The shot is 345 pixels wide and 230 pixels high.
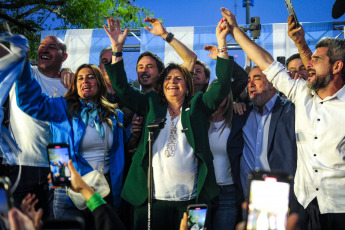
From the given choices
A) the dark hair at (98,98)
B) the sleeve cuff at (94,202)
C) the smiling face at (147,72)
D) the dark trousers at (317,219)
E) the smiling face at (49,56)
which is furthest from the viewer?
the smiling face at (147,72)

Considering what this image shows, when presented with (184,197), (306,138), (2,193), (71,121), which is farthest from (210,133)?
(2,193)

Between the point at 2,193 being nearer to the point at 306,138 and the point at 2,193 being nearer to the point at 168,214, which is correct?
the point at 168,214

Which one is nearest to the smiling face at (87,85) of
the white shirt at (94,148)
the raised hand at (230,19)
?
the white shirt at (94,148)

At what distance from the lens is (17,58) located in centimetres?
262

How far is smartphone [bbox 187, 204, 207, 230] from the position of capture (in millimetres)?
2883

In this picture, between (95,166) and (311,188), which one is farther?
(95,166)

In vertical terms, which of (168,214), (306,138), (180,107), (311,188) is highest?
(180,107)

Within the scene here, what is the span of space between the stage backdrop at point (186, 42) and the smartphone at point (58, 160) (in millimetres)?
7363

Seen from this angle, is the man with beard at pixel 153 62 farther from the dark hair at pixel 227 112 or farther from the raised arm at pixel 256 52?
the raised arm at pixel 256 52

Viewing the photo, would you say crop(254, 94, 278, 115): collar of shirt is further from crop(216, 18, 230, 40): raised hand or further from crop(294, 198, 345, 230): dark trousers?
crop(294, 198, 345, 230): dark trousers

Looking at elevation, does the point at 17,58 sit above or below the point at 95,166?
above

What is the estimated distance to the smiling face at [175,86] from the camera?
374cm

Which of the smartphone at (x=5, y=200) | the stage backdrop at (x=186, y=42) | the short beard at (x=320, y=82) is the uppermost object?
the stage backdrop at (x=186, y=42)

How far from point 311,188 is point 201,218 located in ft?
2.83
